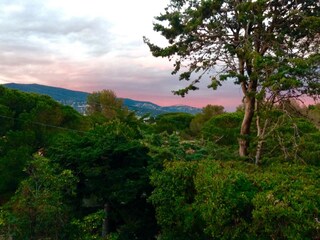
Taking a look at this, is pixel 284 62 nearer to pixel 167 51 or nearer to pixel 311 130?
pixel 167 51

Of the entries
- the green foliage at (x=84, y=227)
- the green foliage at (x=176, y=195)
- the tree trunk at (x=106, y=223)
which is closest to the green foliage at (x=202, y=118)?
the tree trunk at (x=106, y=223)

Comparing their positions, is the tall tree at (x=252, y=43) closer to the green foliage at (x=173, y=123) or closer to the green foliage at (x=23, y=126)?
the green foliage at (x=23, y=126)

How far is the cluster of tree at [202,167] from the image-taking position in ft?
36.3

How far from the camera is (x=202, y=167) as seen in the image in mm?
13141

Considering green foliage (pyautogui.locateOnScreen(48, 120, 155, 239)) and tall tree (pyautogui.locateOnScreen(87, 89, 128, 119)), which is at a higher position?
tall tree (pyautogui.locateOnScreen(87, 89, 128, 119))

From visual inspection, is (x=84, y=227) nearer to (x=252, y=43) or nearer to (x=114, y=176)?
(x=114, y=176)

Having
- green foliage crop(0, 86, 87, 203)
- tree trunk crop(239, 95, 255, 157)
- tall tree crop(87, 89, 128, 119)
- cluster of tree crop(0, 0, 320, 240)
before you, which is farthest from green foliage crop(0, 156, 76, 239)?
tall tree crop(87, 89, 128, 119)

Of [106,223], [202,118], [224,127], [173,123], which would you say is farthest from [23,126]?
[202,118]

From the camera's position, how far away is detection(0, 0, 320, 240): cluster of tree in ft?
36.3

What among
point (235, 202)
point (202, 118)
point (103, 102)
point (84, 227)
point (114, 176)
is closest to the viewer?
point (235, 202)

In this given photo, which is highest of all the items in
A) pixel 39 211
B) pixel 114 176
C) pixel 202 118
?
pixel 202 118

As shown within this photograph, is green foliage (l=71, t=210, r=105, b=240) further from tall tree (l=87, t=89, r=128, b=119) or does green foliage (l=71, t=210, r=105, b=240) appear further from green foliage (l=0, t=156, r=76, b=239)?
tall tree (l=87, t=89, r=128, b=119)

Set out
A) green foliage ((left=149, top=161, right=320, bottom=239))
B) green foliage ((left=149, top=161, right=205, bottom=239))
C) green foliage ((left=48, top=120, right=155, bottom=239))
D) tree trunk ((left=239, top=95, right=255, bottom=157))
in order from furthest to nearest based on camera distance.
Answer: tree trunk ((left=239, top=95, right=255, bottom=157)) < green foliage ((left=48, top=120, right=155, bottom=239)) < green foliage ((left=149, top=161, right=205, bottom=239)) < green foliage ((left=149, top=161, right=320, bottom=239))

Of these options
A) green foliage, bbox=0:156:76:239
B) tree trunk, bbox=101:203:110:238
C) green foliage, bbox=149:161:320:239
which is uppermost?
green foliage, bbox=149:161:320:239
